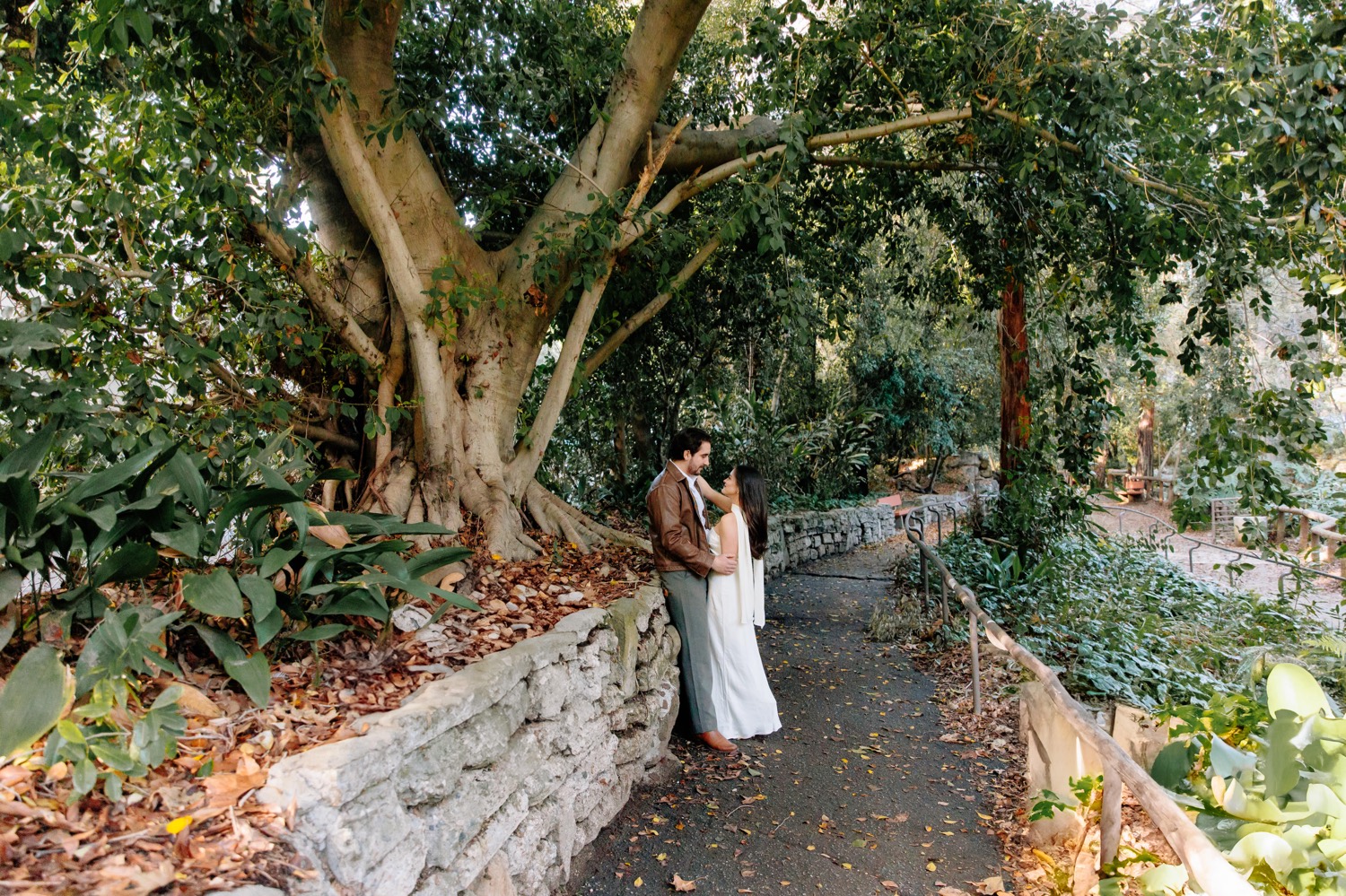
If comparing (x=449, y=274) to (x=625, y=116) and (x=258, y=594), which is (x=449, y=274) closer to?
(x=625, y=116)

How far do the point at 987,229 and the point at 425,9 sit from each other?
6.13 m

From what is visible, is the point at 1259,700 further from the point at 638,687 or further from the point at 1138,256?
the point at 1138,256

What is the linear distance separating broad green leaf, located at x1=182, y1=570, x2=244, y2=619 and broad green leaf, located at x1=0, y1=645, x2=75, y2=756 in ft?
1.25

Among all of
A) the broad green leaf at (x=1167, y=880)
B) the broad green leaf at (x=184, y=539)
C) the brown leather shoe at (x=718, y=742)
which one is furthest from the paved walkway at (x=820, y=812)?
the broad green leaf at (x=184, y=539)

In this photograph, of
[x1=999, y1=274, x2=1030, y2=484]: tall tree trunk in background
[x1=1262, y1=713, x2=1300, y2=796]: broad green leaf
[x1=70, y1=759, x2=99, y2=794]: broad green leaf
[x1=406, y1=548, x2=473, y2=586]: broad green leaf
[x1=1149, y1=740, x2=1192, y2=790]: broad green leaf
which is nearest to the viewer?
[x1=70, y1=759, x2=99, y2=794]: broad green leaf

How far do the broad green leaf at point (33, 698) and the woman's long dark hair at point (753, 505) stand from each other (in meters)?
3.76

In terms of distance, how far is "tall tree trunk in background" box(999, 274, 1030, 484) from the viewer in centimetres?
872

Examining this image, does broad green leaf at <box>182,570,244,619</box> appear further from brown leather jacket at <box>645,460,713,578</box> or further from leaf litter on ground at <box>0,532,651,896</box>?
brown leather jacket at <box>645,460,713,578</box>

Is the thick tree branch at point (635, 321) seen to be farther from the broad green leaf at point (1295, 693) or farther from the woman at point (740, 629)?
the broad green leaf at point (1295, 693)

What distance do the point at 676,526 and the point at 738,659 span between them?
0.93 meters

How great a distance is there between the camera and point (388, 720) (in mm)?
2492

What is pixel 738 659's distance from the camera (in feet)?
16.7

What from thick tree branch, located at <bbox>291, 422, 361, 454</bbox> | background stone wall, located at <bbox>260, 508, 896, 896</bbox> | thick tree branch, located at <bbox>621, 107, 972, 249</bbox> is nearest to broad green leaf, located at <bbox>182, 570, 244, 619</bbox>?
background stone wall, located at <bbox>260, 508, 896, 896</bbox>

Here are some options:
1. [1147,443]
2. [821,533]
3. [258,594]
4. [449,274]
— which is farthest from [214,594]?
[1147,443]
